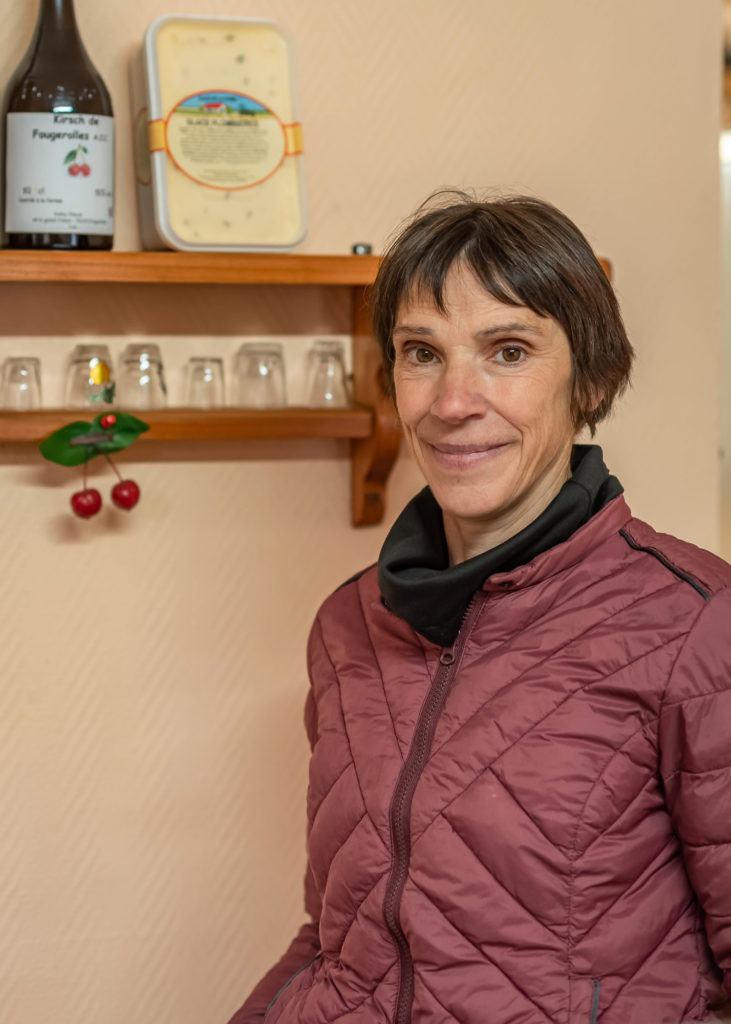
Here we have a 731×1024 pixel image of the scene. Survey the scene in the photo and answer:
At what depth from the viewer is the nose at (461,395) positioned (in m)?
1.00

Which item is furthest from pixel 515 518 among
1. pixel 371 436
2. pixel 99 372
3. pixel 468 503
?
pixel 99 372

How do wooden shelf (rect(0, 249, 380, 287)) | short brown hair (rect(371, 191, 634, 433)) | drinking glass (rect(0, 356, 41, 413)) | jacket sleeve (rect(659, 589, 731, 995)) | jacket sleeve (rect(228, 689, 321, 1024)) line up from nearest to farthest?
jacket sleeve (rect(659, 589, 731, 995))
short brown hair (rect(371, 191, 634, 433))
jacket sleeve (rect(228, 689, 321, 1024))
wooden shelf (rect(0, 249, 380, 287))
drinking glass (rect(0, 356, 41, 413))

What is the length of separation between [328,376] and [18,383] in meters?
0.41

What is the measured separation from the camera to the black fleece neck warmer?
1005mm

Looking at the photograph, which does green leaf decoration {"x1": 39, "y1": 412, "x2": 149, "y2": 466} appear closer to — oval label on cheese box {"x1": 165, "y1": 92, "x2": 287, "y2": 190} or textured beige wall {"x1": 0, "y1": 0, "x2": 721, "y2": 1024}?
textured beige wall {"x1": 0, "y1": 0, "x2": 721, "y2": 1024}

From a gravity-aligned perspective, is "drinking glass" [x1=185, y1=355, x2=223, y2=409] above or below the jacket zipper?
above

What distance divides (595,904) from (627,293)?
0.99 m

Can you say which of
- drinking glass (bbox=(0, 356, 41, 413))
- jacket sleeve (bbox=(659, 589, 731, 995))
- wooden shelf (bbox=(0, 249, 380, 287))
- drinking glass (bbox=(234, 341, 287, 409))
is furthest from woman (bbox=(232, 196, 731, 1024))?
drinking glass (bbox=(0, 356, 41, 413))

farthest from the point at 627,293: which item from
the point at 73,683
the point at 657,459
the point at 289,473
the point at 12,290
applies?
the point at 73,683

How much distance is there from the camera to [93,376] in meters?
1.44

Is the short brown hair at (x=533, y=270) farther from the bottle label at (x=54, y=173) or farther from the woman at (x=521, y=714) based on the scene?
the bottle label at (x=54, y=173)

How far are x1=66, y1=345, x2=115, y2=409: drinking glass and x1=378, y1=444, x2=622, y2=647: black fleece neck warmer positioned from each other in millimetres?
526

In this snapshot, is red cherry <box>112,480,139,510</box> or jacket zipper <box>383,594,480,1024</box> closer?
jacket zipper <box>383,594,480,1024</box>

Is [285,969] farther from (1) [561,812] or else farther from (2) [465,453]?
(2) [465,453]
